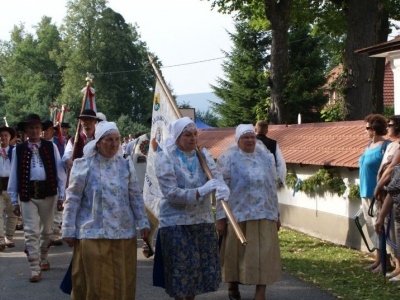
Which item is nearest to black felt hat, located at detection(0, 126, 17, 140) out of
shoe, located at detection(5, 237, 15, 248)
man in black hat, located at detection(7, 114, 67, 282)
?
shoe, located at detection(5, 237, 15, 248)

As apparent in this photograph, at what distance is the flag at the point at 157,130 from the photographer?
741cm

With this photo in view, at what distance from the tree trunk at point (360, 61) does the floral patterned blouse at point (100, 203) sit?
1331 cm

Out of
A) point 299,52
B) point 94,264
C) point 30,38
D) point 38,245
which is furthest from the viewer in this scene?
point 30,38

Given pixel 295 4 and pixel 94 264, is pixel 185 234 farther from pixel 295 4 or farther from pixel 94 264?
pixel 295 4

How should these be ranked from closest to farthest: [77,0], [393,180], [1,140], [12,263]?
[393,180], [12,263], [1,140], [77,0]

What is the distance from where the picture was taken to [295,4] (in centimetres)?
2666

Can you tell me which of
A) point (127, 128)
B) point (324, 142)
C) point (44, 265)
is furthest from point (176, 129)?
point (127, 128)

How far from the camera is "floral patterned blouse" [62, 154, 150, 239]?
229 inches

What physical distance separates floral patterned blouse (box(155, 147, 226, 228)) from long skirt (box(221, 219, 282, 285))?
844mm

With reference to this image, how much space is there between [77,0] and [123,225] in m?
71.8

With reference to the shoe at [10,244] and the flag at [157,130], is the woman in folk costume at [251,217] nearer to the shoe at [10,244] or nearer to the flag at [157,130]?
the flag at [157,130]

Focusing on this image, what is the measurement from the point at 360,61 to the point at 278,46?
10.2 ft

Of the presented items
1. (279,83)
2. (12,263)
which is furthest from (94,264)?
(279,83)

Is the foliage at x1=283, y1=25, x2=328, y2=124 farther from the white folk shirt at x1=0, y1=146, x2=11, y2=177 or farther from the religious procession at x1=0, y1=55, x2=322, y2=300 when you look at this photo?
the religious procession at x1=0, y1=55, x2=322, y2=300
